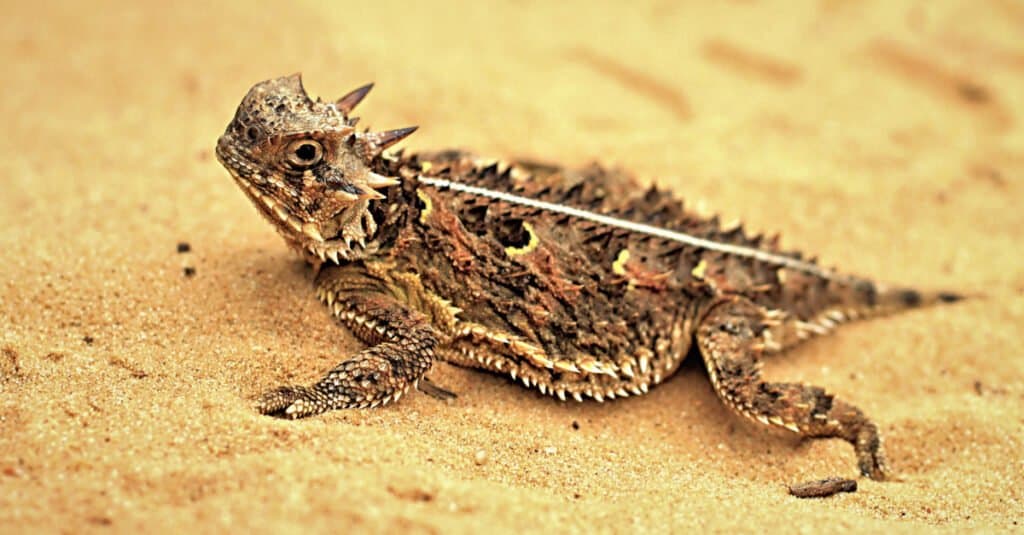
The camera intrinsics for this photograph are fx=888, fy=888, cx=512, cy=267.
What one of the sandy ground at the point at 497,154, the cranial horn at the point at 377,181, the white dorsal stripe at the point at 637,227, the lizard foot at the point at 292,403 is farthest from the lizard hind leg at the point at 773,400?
the lizard foot at the point at 292,403

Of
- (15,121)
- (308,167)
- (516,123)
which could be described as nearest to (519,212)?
(308,167)

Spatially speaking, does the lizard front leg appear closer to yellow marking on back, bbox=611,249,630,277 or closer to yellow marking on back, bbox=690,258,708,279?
yellow marking on back, bbox=611,249,630,277

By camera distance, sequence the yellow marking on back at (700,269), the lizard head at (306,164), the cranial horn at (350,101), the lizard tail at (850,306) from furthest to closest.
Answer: the lizard tail at (850,306)
the yellow marking on back at (700,269)
the cranial horn at (350,101)
the lizard head at (306,164)

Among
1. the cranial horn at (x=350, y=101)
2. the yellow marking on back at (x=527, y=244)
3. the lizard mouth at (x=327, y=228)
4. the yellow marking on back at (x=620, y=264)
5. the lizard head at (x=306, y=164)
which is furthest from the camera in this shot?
the yellow marking on back at (x=620, y=264)

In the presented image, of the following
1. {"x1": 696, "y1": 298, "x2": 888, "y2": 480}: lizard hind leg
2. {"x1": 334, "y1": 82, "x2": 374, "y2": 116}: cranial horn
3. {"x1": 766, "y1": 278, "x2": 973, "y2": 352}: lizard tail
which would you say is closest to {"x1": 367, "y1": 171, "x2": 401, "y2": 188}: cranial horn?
{"x1": 334, "y1": 82, "x2": 374, "y2": 116}: cranial horn

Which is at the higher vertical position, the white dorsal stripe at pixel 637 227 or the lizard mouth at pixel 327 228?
the lizard mouth at pixel 327 228

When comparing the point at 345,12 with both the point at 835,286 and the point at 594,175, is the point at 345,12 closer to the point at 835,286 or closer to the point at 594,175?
the point at 594,175

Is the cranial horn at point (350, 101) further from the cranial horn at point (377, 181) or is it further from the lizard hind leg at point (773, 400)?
the lizard hind leg at point (773, 400)
